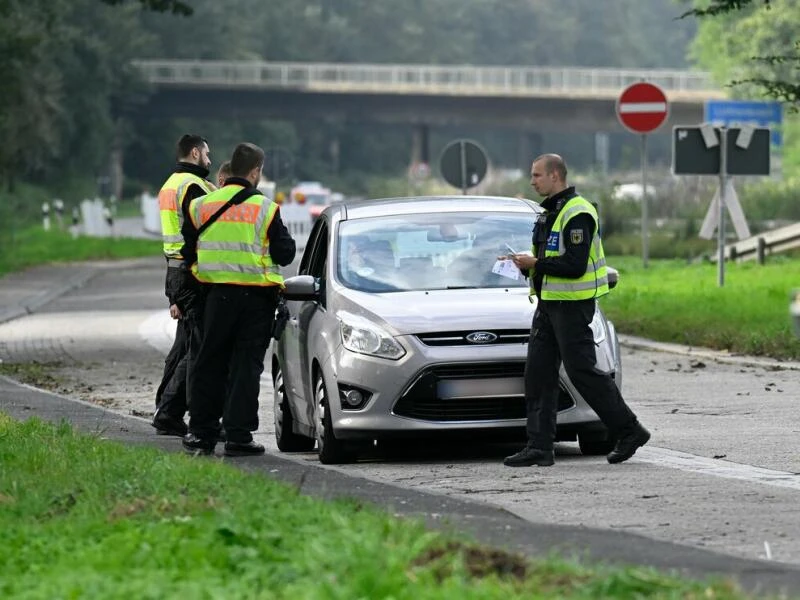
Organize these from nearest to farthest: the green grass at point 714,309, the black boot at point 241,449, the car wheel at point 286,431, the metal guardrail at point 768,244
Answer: the black boot at point 241,449 < the car wheel at point 286,431 < the green grass at point 714,309 < the metal guardrail at point 768,244

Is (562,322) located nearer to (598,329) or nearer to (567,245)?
(567,245)

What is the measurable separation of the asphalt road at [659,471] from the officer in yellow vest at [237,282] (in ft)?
1.46

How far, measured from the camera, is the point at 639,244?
44.1 m

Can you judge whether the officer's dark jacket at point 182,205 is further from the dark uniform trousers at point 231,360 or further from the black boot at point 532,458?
the black boot at point 532,458

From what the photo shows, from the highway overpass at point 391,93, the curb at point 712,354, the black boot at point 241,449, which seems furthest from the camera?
the highway overpass at point 391,93

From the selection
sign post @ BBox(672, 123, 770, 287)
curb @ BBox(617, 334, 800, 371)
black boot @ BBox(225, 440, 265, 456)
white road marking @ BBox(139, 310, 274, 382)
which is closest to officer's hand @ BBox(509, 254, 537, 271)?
black boot @ BBox(225, 440, 265, 456)

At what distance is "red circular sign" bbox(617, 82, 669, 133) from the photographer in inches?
1171

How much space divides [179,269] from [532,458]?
2647 mm

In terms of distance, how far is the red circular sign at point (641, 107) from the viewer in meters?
29.7

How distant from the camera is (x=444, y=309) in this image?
487 inches

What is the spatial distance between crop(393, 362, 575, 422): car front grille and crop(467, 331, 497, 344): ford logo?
0.42ft

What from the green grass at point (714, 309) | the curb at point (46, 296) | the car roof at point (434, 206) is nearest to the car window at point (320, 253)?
the car roof at point (434, 206)

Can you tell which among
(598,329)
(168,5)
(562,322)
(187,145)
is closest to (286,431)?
(187,145)

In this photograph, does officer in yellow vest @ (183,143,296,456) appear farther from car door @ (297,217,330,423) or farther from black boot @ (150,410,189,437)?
black boot @ (150,410,189,437)
